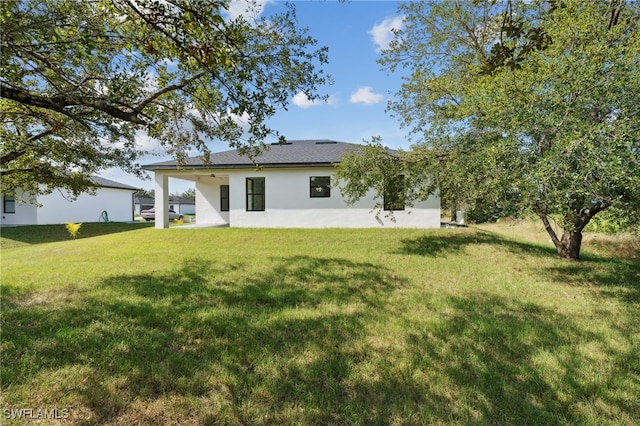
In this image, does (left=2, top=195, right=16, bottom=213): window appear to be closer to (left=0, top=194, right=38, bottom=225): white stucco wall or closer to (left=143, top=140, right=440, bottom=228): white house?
(left=0, top=194, right=38, bottom=225): white stucco wall

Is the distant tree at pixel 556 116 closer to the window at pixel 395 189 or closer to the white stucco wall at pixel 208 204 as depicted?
the window at pixel 395 189

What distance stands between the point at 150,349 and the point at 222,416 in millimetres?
1585

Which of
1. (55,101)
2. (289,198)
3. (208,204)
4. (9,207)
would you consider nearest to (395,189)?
(289,198)

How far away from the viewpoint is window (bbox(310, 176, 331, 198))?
14445 mm

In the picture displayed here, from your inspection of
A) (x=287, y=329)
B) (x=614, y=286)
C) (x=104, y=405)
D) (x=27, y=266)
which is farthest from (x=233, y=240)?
(x=614, y=286)

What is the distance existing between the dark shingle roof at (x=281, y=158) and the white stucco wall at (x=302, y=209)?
47cm

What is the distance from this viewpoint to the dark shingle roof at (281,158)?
1406cm

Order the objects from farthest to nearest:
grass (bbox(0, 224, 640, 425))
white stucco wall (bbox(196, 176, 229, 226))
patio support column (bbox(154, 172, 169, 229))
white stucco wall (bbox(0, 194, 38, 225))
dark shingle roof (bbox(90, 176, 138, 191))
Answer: dark shingle roof (bbox(90, 176, 138, 191)) → white stucco wall (bbox(0, 194, 38, 225)) → white stucco wall (bbox(196, 176, 229, 226)) → patio support column (bbox(154, 172, 169, 229)) → grass (bbox(0, 224, 640, 425))

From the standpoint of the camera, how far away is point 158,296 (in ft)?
18.0

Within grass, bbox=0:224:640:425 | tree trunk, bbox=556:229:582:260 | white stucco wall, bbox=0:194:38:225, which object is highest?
white stucco wall, bbox=0:194:38:225

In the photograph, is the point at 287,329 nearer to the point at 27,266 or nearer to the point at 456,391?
the point at 456,391

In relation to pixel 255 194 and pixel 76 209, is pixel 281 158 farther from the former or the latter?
pixel 76 209

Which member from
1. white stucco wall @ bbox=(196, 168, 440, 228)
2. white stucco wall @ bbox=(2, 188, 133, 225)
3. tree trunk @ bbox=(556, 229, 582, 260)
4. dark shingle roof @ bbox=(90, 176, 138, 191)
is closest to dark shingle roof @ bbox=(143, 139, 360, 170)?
white stucco wall @ bbox=(196, 168, 440, 228)

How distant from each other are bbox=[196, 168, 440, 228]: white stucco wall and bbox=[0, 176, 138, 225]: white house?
Result: 927 cm
